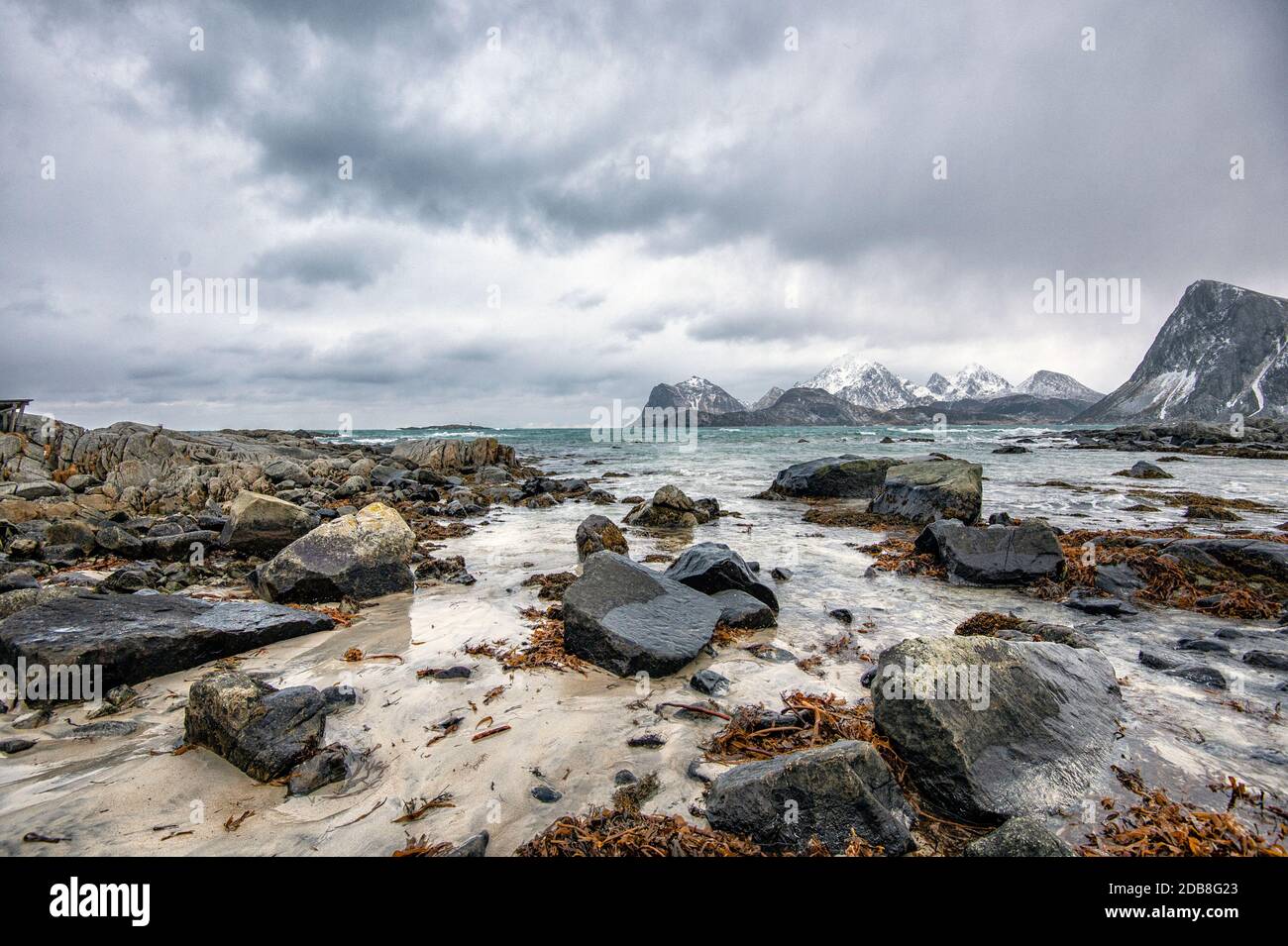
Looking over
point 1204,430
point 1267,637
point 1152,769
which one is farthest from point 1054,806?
point 1204,430

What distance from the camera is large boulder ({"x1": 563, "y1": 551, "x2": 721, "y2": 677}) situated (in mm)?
5230

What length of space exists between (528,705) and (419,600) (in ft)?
12.7

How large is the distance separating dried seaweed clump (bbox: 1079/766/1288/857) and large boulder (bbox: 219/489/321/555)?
1215 centimetres

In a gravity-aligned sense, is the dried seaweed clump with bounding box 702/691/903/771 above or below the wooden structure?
below

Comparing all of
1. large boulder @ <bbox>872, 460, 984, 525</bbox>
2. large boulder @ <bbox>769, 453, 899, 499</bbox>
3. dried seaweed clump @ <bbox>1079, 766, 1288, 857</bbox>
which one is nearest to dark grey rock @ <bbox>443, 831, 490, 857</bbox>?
dried seaweed clump @ <bbox>1079, 766, 1288, 857</bbox>

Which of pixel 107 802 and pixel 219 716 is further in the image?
pixel 219 716

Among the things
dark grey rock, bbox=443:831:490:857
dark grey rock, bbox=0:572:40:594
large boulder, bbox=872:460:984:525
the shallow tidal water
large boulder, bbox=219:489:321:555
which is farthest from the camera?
large boulder, bbox=872:460:984:525

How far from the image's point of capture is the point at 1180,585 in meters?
7.40

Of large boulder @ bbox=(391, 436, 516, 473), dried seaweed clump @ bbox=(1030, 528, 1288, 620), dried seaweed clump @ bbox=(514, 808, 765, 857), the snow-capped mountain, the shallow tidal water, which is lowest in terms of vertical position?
the shallow tidal water

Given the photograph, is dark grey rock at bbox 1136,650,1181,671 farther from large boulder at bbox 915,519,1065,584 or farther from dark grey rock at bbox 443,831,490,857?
dark grey rock at bbox 443,831,490,857

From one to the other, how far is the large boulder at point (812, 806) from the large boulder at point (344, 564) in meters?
6.54

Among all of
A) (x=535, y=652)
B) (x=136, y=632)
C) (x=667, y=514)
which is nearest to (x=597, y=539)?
(x=667, y=514)
